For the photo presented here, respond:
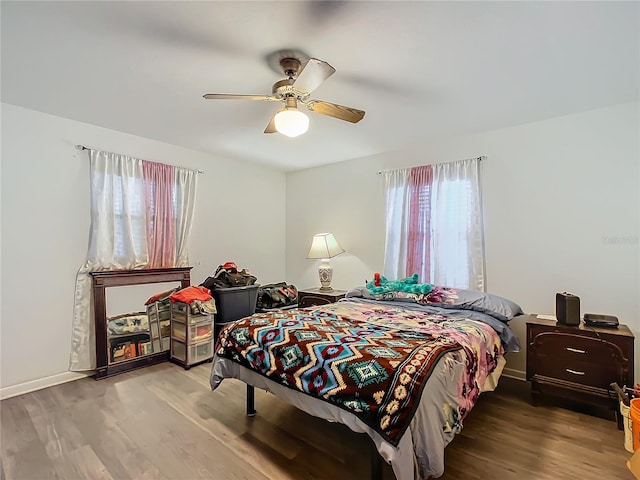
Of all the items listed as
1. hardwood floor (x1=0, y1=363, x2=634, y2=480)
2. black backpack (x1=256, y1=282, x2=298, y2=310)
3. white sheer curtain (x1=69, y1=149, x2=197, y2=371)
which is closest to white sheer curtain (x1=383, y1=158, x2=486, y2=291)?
hardwood floor (x1=0, y1=363, x2=634, y2=480)

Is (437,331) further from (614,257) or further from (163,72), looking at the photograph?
(163,72)

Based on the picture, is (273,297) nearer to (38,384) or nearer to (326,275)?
(326,275)

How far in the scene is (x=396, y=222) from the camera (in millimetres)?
4012

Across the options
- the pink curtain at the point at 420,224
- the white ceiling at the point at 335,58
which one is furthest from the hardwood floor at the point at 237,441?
the white ceiling at the point at 335,58

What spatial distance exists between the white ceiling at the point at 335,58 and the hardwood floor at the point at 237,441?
2.49m

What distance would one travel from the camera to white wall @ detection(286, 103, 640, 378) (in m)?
2.73

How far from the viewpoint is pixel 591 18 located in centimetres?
171

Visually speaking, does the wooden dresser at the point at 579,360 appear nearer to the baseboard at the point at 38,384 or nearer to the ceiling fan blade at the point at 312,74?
the ceiling fan blade at the point at 312,74

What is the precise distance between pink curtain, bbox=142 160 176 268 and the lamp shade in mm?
1799

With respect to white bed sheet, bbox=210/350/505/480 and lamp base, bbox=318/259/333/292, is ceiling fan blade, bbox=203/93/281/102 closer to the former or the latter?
white bed sheet, bbox=210/350/505/480

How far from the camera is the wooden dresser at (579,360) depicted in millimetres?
2359

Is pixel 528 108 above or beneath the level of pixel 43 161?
above

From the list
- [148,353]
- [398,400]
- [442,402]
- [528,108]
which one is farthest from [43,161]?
[528,108]

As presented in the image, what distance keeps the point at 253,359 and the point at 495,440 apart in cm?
169
